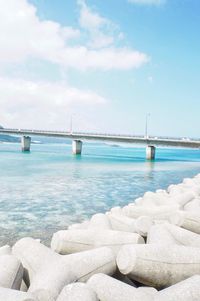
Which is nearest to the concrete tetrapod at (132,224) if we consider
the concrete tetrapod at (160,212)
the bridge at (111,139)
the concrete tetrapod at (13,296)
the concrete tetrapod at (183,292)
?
the concrete tetrapod at (160,212)

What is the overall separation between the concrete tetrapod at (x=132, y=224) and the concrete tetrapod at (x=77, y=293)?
3.62m

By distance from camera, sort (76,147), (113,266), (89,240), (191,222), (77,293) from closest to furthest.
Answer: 1. (77,293)
2. (113,266)
3. (89,240)
4. (191,222)
5. (76,147)

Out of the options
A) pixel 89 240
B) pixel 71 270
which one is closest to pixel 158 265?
pixel 71 270

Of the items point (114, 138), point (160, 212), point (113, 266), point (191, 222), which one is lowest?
point (160, 212)

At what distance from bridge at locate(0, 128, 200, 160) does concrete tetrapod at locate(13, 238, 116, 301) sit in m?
83.7

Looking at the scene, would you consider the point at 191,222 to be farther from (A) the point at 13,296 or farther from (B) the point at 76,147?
(B) the point at 76,147

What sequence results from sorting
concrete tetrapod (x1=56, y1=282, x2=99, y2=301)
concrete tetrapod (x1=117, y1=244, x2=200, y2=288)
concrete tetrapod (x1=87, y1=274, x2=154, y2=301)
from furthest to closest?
concrete tetrapod (x1=117, y1=244, x2=200, y2=288) < concrete tetrapod (x1=87, y1=274, x2=154, y2=301) < concrete tetrapod (x1=56, y1=282, x2=99, y2=301)

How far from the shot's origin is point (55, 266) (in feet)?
19.5

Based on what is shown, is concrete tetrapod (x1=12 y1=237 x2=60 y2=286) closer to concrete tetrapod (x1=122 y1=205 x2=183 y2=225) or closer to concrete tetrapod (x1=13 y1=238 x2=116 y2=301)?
concrete tetrapod (x1=13 y1=238 x2=116 y2=301)

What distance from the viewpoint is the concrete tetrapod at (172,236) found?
727 cm

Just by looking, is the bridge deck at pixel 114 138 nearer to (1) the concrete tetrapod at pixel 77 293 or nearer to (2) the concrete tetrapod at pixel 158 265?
(2) the concrete tetrapod at pixel 158 265

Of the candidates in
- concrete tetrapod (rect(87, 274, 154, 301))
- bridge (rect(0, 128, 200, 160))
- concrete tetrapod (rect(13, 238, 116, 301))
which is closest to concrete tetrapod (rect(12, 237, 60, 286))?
concrete tetrapod (rect(13, 238, 116, 301))

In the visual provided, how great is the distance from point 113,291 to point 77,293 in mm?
627

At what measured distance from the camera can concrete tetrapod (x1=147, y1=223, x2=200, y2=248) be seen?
286 inches
